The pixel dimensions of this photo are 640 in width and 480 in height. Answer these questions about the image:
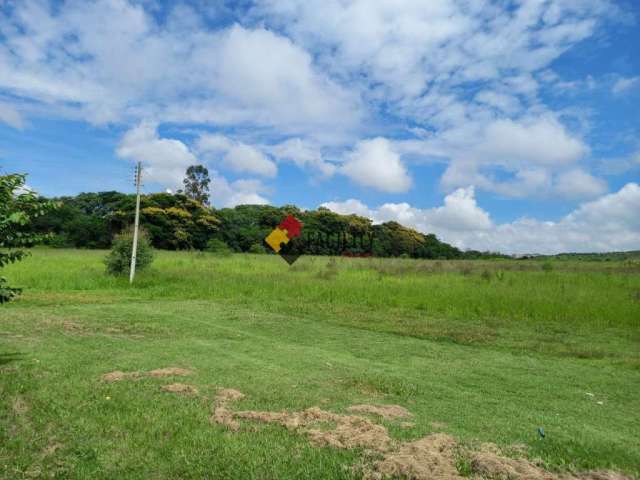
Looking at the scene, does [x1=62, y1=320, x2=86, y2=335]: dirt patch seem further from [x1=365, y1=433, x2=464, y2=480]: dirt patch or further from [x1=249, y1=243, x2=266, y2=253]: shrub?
[x1=249, y1=243, x2=266, y2=253]: shrub

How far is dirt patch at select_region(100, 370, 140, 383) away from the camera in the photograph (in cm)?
576

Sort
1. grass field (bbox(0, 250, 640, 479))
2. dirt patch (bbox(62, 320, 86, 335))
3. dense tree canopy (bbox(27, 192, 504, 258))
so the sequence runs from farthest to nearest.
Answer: dense tree canopy (bbox(27, 192, 504, 258)) → dirt patch (bbox(62, 320, 86, 335)) → grass field (bbox(0, 250, 640, 479))

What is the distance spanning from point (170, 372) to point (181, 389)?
2.67 feet

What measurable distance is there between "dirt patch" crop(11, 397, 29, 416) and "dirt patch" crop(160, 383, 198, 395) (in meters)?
1.29

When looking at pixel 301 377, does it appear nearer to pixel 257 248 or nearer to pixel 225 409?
pixel 225 409

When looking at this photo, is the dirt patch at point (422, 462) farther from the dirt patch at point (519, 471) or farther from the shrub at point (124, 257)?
the shrub at point (124, 257)

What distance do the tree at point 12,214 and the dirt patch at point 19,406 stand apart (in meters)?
1.04

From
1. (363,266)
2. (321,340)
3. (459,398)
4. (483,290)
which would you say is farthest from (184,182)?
(459,398)

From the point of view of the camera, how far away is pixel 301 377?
6.15 metres

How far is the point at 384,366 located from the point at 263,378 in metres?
1.97

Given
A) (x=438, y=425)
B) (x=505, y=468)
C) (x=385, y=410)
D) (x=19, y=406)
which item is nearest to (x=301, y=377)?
(x=385, y=410)

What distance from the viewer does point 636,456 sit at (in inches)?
153

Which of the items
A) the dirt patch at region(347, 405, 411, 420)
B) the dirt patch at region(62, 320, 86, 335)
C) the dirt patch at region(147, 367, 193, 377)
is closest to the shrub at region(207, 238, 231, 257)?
the dirt patch at region(62, 320, 86, 335)

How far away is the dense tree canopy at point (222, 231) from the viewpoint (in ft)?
154
